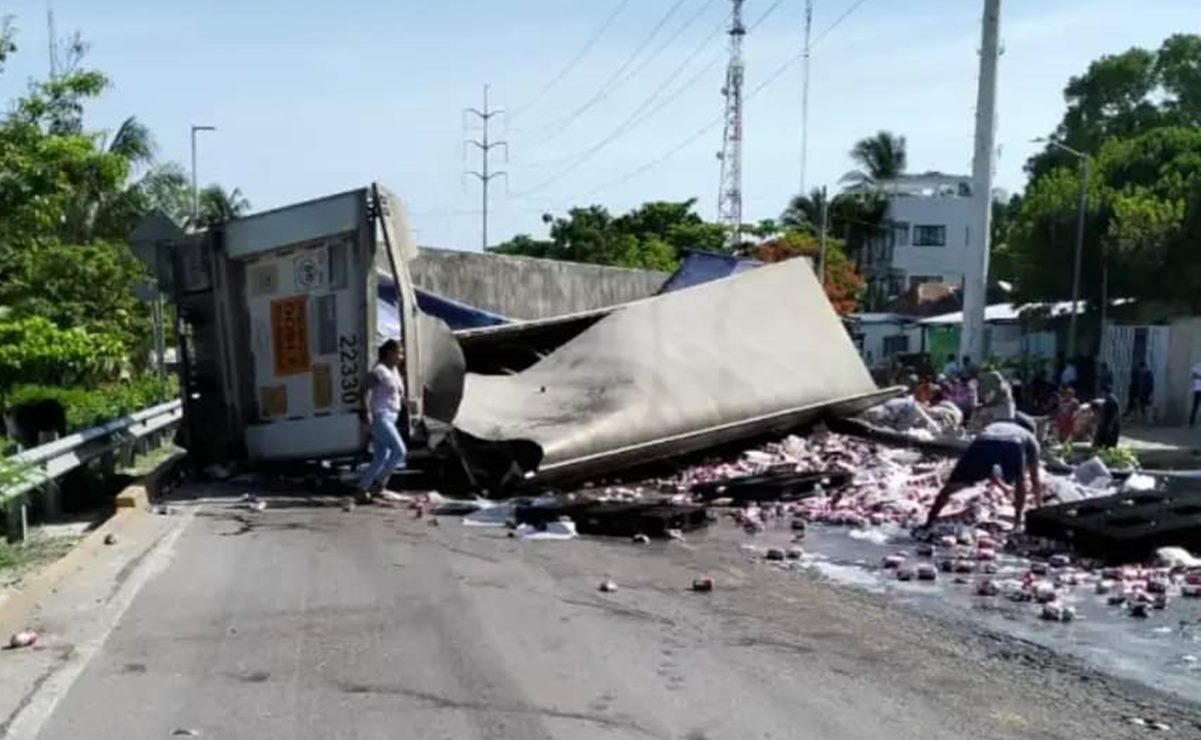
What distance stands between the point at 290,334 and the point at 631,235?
6072 centimetres

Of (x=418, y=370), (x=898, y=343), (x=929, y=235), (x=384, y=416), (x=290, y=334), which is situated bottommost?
(x=898, y=343)

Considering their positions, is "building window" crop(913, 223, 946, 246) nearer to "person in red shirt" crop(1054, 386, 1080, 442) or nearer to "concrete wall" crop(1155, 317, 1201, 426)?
"concrete wall" crop(1155, 317, 1201, 426)

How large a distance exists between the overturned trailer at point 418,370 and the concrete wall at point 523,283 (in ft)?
24.7

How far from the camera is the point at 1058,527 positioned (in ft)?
36.8

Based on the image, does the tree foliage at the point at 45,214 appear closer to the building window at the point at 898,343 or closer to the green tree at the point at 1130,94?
the building window at the point at 898,343

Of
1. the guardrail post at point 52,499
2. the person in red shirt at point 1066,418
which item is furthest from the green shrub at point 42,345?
the person in red shirt at point 1066,418

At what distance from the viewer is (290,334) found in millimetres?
14742

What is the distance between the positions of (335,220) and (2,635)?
285 inches

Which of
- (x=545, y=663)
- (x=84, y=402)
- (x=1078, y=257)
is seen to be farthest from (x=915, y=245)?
(x=545, y=663)

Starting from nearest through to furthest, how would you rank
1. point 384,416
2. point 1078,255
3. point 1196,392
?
point 384,416
point 1196,392
point 1078,255

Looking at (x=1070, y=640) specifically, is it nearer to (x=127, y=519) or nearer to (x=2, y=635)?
(x=2, y=635)

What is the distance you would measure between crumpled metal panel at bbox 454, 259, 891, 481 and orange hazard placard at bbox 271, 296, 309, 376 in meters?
1.70

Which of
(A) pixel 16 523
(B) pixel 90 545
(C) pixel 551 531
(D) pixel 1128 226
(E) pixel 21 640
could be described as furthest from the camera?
(D) pixel 1128 226

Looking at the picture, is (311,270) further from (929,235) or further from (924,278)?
(924,278)
